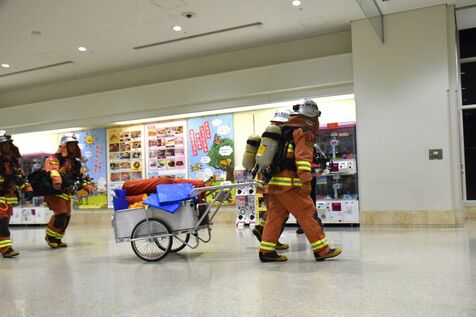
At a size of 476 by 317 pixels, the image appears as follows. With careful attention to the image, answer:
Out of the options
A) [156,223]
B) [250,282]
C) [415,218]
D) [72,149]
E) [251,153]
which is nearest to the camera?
[250,282]

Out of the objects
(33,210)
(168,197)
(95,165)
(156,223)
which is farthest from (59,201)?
(33,210)

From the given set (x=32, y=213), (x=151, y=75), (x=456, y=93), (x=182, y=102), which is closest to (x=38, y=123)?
(x=32, y=213)

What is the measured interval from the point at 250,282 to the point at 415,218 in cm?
511

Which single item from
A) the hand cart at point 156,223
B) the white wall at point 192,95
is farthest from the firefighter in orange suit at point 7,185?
the white wall at point 192,95

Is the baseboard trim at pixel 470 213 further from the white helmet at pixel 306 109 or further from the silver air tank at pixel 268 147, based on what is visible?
the silver air tank at pixel 268 147

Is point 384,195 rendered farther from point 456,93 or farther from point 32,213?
point 32,213

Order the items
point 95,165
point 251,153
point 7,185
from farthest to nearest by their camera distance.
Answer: point 95,165 → point 7,185 → point 251,153

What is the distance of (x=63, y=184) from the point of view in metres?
6.68

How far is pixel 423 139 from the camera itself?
25.9 ft

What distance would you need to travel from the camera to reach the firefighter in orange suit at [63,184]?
6.70m

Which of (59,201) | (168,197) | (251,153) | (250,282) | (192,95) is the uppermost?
(192,95)

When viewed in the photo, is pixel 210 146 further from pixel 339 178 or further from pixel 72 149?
pixel 72 149

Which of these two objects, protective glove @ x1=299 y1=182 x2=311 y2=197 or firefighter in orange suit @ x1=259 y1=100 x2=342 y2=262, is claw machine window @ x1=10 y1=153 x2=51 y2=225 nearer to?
firefighter in orange suit @ x1=259 y1=100 x2=342 y2=262

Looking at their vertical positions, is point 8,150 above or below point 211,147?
below
